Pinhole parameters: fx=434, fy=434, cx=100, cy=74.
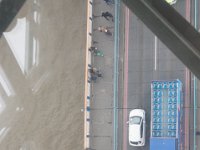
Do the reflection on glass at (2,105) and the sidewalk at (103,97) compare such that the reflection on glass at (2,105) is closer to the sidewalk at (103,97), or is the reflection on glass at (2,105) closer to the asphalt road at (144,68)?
the sidewalk at (103,97)

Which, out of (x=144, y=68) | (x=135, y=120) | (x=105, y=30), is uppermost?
(x=105, y=30)

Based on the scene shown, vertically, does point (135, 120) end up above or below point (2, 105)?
below

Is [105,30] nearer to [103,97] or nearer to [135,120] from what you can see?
[103,97]

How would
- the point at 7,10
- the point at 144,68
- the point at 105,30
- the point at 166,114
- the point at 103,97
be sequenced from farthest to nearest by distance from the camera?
the point at 105,30 < the point at 103,97 < the point at 144,68 < the point at 166,114 < the point at 7,10

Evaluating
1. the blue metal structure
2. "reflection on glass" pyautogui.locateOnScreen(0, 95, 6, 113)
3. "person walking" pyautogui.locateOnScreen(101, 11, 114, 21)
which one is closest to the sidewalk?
"person walking" pyautogui.locateOnScreen(101, 11, 114, 21)

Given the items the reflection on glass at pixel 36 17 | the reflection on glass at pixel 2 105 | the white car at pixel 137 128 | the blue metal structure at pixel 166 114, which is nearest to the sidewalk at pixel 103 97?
the white car at pixel 137 128

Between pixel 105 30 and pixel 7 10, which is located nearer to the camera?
pixel 7 10

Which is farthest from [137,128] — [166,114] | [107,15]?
[107,15]
